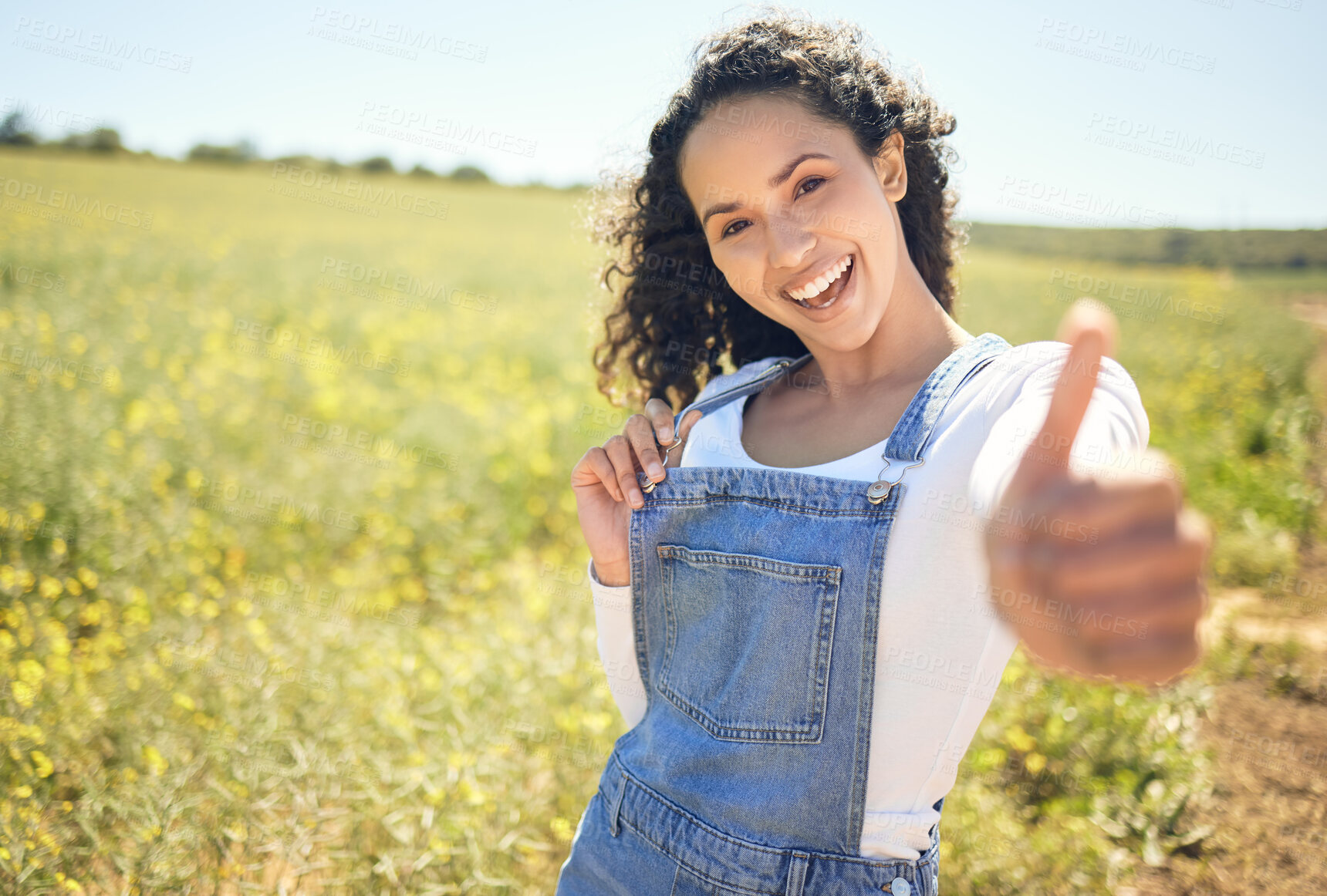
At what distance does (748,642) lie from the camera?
1.13 meters

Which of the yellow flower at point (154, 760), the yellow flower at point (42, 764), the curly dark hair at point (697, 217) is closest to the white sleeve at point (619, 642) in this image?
the curly dark hair at point (697, 217)

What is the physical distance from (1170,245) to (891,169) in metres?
37.2

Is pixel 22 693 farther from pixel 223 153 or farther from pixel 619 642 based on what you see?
pixel 223 153

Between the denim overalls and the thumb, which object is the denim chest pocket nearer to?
the denim overalls

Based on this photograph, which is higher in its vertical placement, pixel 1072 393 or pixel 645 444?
pixel 1072 393

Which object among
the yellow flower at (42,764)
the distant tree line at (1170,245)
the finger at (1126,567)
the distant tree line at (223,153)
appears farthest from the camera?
the distant tree line at (223,153)

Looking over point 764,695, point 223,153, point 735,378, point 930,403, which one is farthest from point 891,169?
Result: point 223,153

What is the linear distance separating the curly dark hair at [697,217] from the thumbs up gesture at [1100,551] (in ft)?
2.86

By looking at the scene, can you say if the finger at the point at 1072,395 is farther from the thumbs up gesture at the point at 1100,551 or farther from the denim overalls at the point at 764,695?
the denim overalls at the point at 764,695

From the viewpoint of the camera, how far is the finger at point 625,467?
4.27ft

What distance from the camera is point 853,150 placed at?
132cm

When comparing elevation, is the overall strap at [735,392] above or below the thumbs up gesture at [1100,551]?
above

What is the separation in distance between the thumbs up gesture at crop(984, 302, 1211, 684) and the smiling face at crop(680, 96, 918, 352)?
2.05ft

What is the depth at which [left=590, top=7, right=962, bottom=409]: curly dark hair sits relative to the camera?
1361 millimetres
